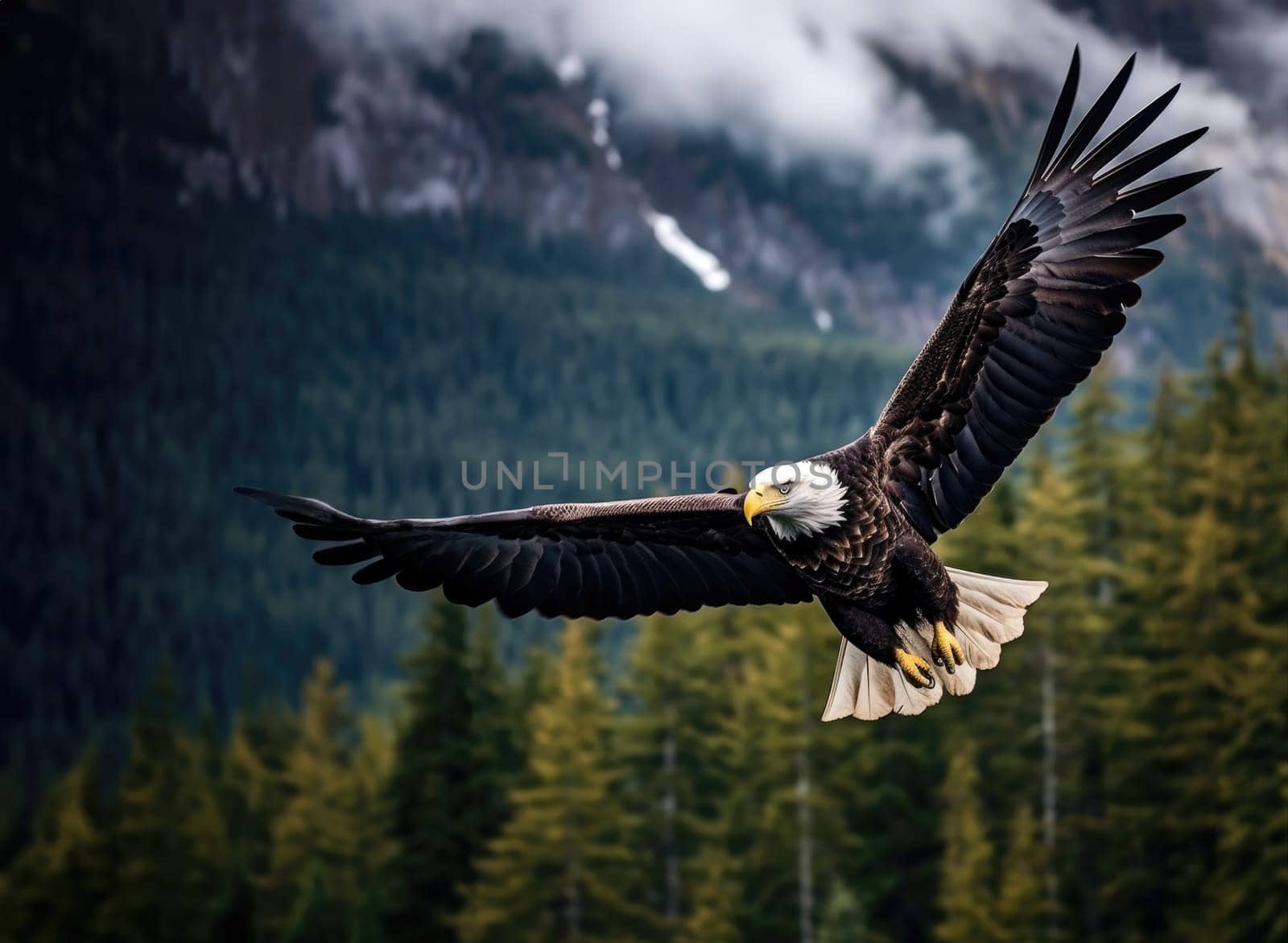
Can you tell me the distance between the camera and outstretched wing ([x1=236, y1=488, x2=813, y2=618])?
7.79 metres

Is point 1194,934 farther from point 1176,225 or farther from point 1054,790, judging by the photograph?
point 1176,225

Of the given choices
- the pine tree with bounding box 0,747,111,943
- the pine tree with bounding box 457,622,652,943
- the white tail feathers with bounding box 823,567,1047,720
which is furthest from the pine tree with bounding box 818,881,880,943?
the pine tree with bounding box 0,747,111,943

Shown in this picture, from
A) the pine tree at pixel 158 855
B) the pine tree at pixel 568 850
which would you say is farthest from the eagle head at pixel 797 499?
the pine tree at pixel 158 855

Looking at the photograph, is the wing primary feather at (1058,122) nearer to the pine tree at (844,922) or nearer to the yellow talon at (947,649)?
the yellow talon at (947,649)

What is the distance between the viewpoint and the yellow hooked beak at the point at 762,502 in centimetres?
660

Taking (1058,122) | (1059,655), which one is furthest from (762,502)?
(1059,655)

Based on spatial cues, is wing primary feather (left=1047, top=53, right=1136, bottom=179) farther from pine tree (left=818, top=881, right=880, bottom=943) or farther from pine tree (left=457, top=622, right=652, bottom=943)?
pine tree (left=457, top=622, right=652, bottom=943)

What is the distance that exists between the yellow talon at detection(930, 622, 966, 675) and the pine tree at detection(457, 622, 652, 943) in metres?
20.6

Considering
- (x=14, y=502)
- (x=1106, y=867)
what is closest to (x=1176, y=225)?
(x=1106, y=867)

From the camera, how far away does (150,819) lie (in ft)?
128

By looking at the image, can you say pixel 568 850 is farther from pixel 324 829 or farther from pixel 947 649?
pixel 947 649

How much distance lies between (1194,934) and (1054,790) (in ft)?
12.8

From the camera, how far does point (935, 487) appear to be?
7512 millimetres

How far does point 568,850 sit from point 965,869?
7.66 metres
